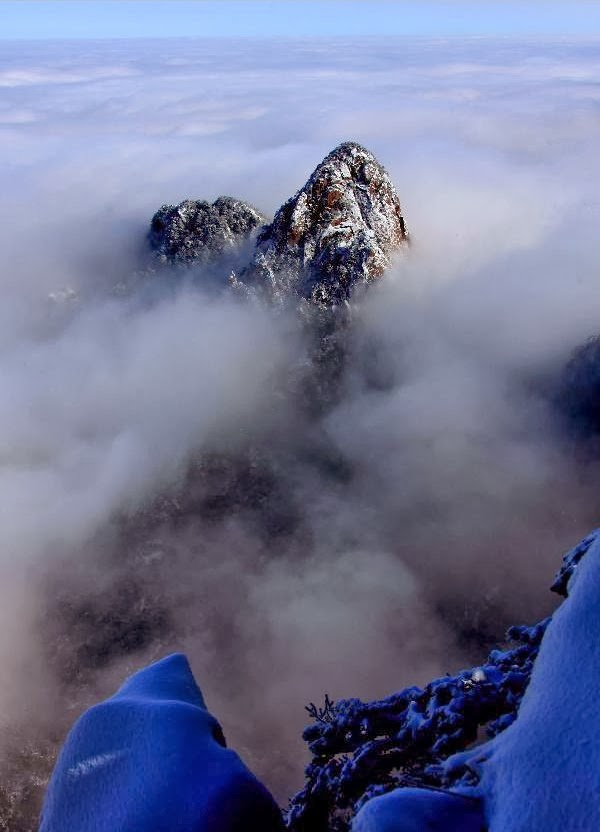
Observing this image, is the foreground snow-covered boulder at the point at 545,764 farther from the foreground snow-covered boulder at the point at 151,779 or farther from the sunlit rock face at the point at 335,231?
the sunlit rock face at the point at 335,231

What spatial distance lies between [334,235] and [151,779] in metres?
52.9

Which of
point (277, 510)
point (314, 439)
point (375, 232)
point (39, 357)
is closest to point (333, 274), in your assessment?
point (375, 232)

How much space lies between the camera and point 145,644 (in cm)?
3897

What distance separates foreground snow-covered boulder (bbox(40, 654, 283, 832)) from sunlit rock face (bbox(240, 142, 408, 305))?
166 ft

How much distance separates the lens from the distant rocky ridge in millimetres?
55844

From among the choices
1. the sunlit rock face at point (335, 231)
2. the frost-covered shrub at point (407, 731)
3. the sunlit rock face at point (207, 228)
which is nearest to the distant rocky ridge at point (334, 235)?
the sunlit rock face at point (335, 231)

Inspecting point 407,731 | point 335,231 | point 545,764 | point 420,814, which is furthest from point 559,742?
point 335,231

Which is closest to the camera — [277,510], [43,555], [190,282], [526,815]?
[526,815]

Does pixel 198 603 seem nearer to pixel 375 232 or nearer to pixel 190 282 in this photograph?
pixel 375 232

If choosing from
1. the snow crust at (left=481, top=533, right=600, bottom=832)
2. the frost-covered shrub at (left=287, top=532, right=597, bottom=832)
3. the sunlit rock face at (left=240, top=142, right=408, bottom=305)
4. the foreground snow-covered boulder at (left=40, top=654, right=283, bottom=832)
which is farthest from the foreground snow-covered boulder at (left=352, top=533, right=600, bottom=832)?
the sunlit rock face at (left=240, top=142, right=408, bottom=305)

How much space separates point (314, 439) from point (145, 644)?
72.8 feet

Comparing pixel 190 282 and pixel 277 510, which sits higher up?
pixel 190 282

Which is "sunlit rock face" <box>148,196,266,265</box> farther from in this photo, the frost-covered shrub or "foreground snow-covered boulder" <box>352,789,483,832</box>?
"foreground snow-covered boulder" <box>352,789,483,832</box>

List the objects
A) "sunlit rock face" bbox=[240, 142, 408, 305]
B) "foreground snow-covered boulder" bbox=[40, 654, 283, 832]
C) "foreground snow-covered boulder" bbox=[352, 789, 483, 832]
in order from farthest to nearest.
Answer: "sunlit rock face" bbox=[240, 142, 408, 305]
"foreground snow-covered boulder" bbox=[40, 654, 283, 832]
"foreground snow-covered boulder" bbox=[352, 789, 483, 832]
